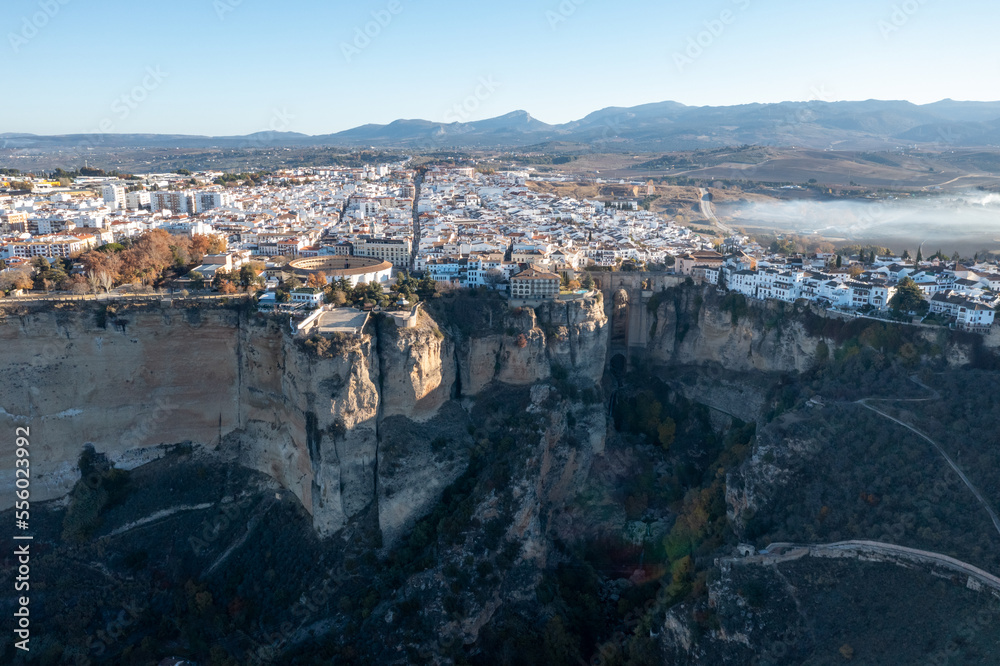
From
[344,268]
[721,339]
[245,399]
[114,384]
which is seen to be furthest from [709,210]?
[114,384]

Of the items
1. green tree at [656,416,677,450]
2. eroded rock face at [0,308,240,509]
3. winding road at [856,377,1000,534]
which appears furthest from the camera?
green tree at [656,416,677,450]

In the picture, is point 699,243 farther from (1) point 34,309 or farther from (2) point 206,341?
(1) point 34,309

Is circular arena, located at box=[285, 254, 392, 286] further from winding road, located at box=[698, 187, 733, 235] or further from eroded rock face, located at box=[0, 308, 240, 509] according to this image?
winding road, located at box=[698, 187, 733, 235]

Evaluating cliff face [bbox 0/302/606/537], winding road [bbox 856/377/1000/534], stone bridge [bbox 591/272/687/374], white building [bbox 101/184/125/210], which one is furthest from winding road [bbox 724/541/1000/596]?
white building [bbox 101/184/125/210]

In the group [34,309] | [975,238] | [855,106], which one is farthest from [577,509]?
[855,106]

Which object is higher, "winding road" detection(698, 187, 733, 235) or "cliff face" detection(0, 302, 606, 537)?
"winding road" detection(698, 187, 733, 235)

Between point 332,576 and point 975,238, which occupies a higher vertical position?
point 975,238
